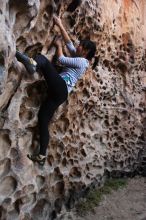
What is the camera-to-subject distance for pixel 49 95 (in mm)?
4453

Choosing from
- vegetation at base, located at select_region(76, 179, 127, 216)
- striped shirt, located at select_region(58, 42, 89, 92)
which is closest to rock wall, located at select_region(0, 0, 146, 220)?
vegetation at base, located at select_region(76, 179, 127, 216)

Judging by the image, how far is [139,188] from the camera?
21.1ft

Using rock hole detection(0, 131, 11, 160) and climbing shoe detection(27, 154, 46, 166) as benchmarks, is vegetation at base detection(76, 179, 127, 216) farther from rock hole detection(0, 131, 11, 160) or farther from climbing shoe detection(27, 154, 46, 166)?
rock hole detection(0, 131, 11, 160)

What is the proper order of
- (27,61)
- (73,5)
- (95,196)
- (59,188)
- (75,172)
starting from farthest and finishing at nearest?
(95,196), (75,172), (59,188), (73,5), (27,61)

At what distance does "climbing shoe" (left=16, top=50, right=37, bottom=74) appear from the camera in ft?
13.0

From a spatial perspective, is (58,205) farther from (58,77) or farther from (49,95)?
(58,77)

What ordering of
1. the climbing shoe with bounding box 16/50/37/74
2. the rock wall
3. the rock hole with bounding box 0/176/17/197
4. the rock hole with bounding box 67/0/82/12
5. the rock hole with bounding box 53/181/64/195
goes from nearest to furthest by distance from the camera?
1. the climbing shoe with bounding box 16/50/37/74
2. the rock wall
3. the rock hole with bounding box 0/176/17/197
4. the rock hole with bounding box 67/0/82/12
5. the rock hole with bounding box 53/181/64/195

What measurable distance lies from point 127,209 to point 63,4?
2.58 meters

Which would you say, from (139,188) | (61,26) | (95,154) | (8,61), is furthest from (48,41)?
(139,188)

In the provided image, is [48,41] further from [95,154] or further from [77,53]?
[95,154]

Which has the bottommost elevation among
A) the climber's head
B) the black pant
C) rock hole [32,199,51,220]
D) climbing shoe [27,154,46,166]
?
rock hole [32,199,51,220]

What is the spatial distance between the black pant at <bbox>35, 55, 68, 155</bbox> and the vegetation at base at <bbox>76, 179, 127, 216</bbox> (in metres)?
1.28

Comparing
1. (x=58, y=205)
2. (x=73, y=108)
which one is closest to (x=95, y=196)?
(x=58, y=205)

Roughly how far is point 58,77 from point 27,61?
40 cm
